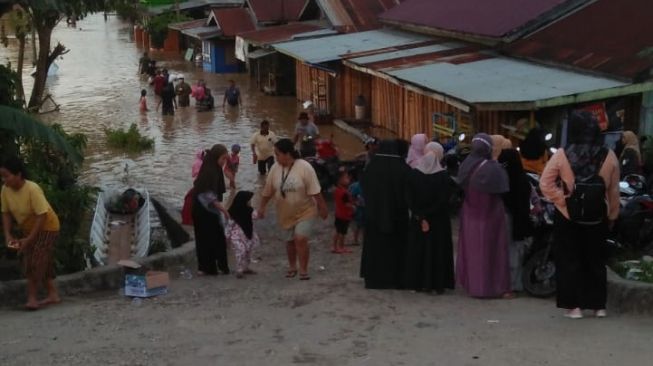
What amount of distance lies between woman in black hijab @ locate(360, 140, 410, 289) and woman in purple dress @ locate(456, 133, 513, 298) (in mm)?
518

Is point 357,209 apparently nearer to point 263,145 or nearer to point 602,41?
point 263,145

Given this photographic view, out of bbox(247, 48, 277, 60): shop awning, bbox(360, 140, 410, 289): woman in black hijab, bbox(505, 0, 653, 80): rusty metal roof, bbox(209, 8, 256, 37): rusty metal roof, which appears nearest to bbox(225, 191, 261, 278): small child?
bbox(360, 140, 410, 289): woman in black hijab

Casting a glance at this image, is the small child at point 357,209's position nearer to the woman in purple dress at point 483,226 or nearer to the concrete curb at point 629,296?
the woman in purple dress at point 483,226

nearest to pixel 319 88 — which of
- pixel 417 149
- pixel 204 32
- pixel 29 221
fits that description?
pixel 204 32

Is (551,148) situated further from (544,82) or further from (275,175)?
(275,175)

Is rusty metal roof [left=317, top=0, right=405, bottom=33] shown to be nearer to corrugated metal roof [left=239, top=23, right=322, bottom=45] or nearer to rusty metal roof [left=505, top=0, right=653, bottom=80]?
corrugated metal roof [left=239, top=23, right=322, bottom=45]

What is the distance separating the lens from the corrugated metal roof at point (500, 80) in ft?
43.2

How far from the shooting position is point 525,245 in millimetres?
7891

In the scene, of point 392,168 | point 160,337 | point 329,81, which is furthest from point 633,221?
point 329,81

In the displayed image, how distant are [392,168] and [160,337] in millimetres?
2448

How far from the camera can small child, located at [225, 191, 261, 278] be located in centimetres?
888

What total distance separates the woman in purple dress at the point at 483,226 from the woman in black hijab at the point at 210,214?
2369mm

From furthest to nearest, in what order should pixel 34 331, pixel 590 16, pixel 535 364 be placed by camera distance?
1. pixel 590 16
2. pixel 34 331
3. pixel 535 364

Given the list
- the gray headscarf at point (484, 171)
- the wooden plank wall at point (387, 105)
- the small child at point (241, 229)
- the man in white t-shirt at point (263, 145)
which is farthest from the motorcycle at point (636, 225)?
the wooden plank wall at point (387, 105)
